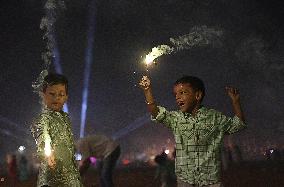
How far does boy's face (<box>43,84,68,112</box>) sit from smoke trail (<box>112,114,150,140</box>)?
55990 millimetres

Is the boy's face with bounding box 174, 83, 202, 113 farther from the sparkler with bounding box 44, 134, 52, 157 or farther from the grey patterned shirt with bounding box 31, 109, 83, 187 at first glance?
the sparkler with bounding box 44, 134, 52, 157

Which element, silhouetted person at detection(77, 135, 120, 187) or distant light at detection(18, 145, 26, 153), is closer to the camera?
silhouetted person at detection(77, 135, 120, 187)

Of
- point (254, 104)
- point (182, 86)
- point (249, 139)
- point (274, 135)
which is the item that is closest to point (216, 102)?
point (254, 104)

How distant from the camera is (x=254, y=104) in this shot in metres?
57.0

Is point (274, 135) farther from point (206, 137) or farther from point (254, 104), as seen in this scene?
point (206, 137)

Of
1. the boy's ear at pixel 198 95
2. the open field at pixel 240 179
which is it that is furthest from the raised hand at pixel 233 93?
the open field at pixel 240 179

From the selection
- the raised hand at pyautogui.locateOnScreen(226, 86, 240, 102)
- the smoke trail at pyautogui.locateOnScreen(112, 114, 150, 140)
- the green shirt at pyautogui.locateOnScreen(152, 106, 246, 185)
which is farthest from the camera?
the smoke trail at pyautogui.locateOnScreen(112, 114, 150, 140)

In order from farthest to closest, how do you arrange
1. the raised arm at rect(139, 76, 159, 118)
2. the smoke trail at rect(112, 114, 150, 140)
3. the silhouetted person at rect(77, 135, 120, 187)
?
the smoke trail at rect(112, 114, 150, 140) → the silhouetted person at rect(77, 135, 120, 187) → the raised arm at rect(139, 76, 159, 118)

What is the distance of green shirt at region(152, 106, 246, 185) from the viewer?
4621mm

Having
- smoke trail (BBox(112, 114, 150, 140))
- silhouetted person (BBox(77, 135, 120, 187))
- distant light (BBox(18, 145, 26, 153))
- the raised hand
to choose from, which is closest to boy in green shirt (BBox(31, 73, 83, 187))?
the raised hand

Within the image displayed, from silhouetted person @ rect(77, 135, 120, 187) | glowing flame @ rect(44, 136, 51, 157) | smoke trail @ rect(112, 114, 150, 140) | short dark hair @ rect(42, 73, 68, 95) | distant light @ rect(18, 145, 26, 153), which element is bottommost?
glowing flame @ rect(44, 136, 51, 157)

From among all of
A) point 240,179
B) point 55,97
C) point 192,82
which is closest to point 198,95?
point 192,82

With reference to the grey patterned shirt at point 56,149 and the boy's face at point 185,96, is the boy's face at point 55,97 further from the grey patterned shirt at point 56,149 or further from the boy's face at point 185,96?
the boy's face at point 185,96

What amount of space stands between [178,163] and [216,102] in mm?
52662
